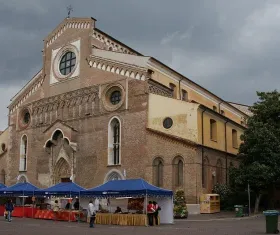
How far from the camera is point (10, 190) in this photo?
3434 centimetres

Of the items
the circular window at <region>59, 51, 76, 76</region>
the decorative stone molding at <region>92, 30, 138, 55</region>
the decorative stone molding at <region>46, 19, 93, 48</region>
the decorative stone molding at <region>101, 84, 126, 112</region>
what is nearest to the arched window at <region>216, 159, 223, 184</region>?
the decorative stone molding at <region>101, 84, 126, 112</region>

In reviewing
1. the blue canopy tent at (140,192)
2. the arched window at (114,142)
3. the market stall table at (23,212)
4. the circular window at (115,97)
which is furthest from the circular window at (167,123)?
the market stall table at (23,212)

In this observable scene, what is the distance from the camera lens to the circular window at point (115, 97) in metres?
38.3

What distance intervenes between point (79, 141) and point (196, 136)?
1177 centimetres

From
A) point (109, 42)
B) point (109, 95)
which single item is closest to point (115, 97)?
point (109, 95)

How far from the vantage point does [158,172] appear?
113 feet

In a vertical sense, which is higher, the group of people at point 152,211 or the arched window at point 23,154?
the arched window at point 23,154

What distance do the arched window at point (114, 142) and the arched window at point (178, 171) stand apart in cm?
564

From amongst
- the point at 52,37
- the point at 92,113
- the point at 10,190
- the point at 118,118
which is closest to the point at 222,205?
the point at 118,118

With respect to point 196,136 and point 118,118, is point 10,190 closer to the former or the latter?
point 118,118

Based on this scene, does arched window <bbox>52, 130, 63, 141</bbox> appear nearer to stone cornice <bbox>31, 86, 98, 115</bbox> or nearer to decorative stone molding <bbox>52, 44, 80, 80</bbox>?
stone cornice <bbox>31, 86, 98, 115</bbox>

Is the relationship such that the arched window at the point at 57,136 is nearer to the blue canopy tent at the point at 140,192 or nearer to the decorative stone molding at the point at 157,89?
the decorative stone molding at the point at 157,89

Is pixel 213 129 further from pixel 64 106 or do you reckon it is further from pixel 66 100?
pixel 64 106

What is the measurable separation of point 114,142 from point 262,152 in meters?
12.5
